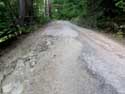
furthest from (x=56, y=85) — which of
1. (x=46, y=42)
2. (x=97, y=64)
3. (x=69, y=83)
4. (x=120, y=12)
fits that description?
(x=120, y=12)

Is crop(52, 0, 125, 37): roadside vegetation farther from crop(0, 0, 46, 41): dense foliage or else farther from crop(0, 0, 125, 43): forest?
crop(0, 0, 46, 41): dense foliage

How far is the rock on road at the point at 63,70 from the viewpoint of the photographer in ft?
14.1

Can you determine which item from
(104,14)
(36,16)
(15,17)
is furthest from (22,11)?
(104,14)

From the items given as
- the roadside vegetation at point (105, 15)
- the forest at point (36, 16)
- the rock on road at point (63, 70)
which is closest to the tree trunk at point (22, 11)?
the forest at point (36, 16)

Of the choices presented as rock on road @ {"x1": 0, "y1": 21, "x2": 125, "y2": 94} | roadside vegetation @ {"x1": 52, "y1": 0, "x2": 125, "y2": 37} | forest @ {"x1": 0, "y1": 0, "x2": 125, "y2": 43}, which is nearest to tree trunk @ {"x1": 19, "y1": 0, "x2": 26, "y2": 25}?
forest @ {"x1": 0, "y1": 0, "x2": 125, "y2": 43}

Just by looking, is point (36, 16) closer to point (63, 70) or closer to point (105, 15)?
point (105, 15)

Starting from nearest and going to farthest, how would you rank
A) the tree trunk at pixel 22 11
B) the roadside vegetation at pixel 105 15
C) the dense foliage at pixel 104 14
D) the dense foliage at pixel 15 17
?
the dense foliage at pixel 15 17, the tree trunk at pixel 22 11, the roadside vegetation at pixel 105 15, the dense foliage at pixel 104 14

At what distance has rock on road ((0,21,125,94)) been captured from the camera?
430 cm

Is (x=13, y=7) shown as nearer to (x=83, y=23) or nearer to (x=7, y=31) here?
(x=7, y=31)

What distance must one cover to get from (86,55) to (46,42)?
6.04 feet

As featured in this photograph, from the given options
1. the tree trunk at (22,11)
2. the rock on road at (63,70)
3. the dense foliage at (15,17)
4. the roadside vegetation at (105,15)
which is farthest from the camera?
the roadside vegetation at (105,15)

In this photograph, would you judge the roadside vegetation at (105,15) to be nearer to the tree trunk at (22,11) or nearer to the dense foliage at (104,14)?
the dense foliage at (104,14)

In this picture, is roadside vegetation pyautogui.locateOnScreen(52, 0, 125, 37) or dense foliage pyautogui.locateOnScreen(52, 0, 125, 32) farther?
dense foliage pyautogui.locateOnScreen(52, 0, 125, 32)

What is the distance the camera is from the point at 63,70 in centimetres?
496
